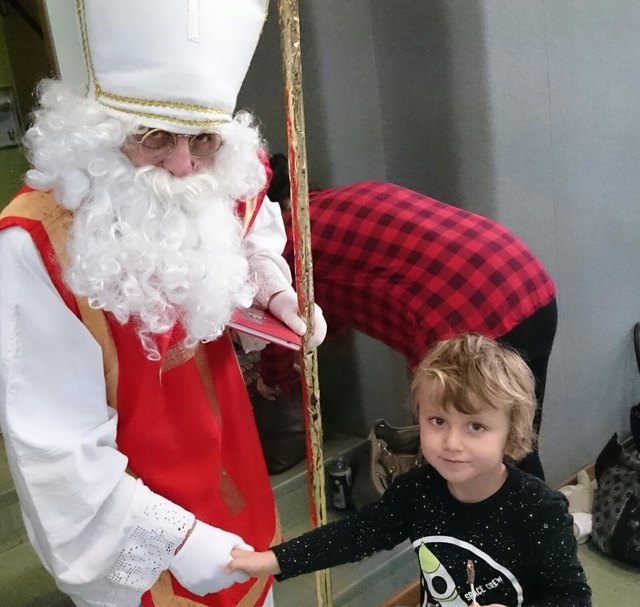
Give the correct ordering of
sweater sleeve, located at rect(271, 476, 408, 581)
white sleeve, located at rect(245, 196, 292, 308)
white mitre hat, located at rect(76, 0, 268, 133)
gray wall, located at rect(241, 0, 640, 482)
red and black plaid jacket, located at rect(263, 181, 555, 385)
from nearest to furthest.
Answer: white mitre hat, located at rect(76, 0, 268, 133) < sweater sleeve, located at rect(271, 476, 408, 581) < white sleeve, located at rect(245, 196, 292, 308) < red and black plaid jacket, located at rect(263, 181, 555, 385) < gray wall, located at rect(241, 0, 640, 482)

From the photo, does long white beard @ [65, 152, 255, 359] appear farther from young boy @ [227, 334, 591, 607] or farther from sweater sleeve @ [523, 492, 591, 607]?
sweater sleeve @ [523, 492, 591, 607]

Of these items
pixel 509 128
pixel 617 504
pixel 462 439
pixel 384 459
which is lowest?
pixel 617 504

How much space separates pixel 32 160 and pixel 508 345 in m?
1.03

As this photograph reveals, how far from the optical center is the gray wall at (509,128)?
6.72 feet

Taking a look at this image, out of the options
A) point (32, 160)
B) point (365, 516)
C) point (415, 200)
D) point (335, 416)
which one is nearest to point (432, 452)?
point (365, 516)

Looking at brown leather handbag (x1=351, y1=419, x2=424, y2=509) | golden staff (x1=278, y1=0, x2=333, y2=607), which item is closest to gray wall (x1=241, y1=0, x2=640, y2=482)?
brown leather handbag (x1=351, y1=419, x2=424, y2=509)

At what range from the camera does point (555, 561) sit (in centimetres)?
111

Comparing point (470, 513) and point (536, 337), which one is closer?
point (470, 513)

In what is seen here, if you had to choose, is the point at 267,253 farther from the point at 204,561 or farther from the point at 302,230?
the point at 204,561

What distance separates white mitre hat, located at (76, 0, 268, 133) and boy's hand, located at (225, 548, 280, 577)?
64 cm

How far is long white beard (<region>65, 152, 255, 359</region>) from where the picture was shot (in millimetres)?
1028

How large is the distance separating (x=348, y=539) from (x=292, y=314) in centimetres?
38

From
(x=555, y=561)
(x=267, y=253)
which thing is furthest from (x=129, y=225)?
(x=555, y=561)

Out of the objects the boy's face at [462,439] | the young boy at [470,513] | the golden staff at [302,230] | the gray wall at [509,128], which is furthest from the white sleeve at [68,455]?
the gray wall at [509,128]
